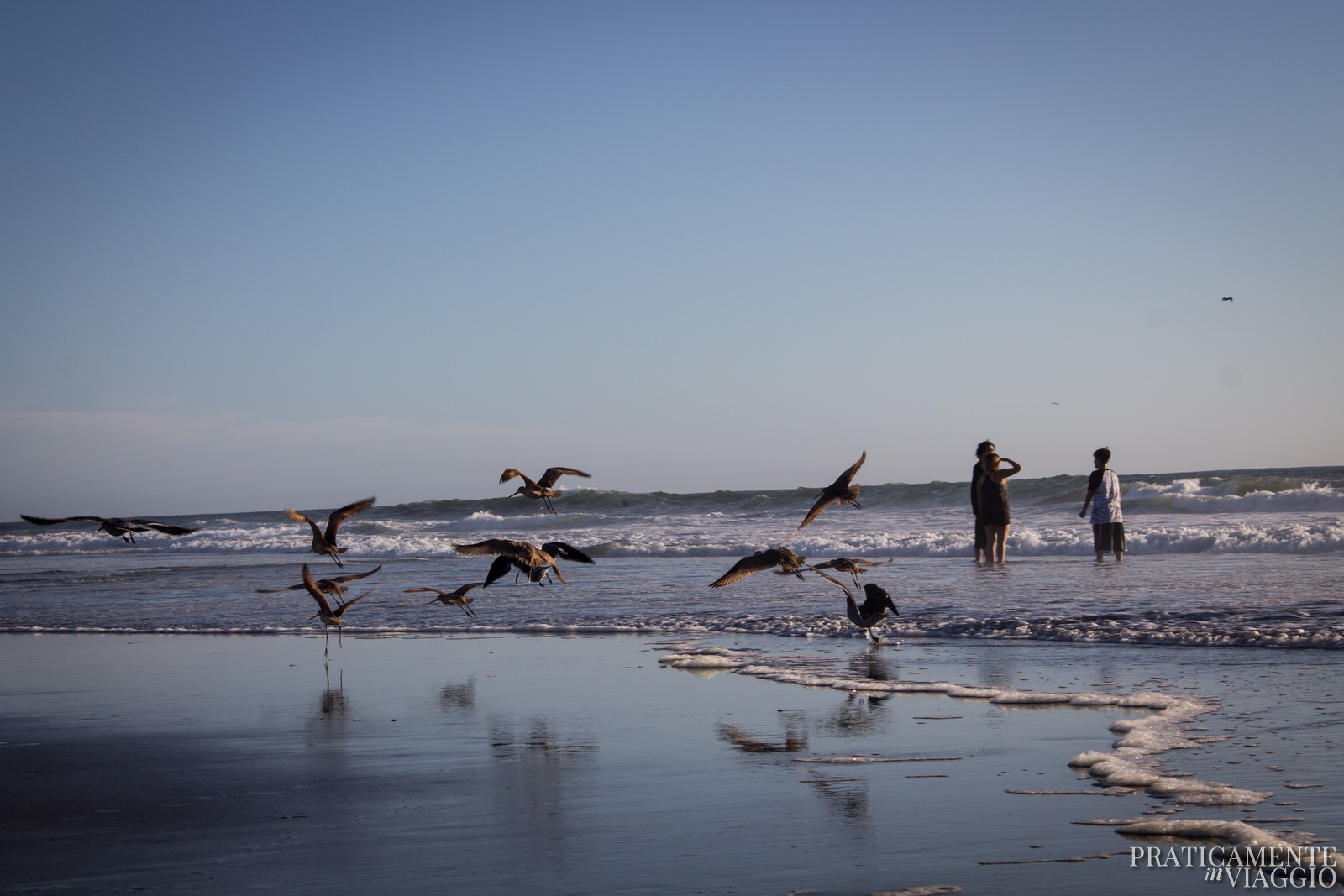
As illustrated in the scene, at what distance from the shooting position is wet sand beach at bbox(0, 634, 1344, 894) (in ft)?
12.3

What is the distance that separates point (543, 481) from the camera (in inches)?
362

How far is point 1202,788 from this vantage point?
4367 millimetres

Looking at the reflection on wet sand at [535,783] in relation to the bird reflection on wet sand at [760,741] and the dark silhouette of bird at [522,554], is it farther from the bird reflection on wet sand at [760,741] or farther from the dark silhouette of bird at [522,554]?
the dark silhouette of bird at [522,554]

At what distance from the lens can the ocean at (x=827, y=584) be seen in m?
9.91

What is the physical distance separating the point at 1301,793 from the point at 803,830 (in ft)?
6.10

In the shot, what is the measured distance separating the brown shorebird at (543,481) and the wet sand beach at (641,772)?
1.27 m

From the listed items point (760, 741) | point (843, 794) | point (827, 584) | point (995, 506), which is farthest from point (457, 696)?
point (995, 506)

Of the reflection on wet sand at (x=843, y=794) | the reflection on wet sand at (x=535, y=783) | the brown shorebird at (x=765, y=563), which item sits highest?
the brown shorebird at (x=765, y=563)

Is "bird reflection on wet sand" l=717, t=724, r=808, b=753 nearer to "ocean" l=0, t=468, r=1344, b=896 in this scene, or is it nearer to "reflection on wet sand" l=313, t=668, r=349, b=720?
"ocean" l=0, t=468, r=1344, b=896

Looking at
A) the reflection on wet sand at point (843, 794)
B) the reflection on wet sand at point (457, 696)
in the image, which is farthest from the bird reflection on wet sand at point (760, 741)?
the reflection on wet sand at point (457, 696)

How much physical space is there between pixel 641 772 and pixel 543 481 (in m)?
4.34

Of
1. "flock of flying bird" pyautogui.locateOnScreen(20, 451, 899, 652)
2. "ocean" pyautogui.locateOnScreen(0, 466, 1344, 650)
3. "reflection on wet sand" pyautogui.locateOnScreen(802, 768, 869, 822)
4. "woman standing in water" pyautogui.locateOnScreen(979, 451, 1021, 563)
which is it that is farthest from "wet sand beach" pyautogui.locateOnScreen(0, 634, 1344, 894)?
"woman standing in water" pyautogui.locateOnScreen(979, 451, 1021, 563)

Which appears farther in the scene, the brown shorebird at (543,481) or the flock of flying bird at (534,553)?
the brown shorebird at (543,481)

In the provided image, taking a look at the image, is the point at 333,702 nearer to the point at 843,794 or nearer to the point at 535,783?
the point at 535,783
